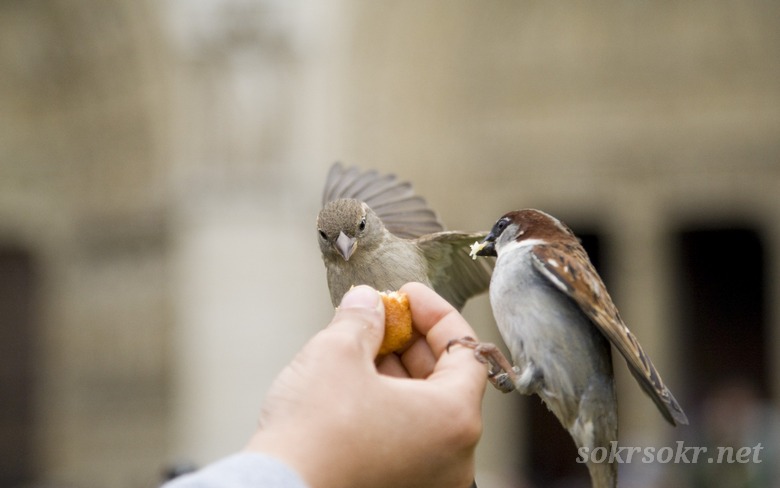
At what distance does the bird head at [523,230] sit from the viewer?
9.21ft

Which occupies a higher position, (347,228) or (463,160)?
(347,228)

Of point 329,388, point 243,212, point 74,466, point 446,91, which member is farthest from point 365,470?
point 74,466

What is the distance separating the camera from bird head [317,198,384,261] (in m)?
3.33

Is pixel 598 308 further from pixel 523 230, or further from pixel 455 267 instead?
pixel 455 267

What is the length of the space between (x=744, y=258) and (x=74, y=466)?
5463mm

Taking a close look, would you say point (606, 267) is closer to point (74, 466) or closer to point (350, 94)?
point (350, 94)

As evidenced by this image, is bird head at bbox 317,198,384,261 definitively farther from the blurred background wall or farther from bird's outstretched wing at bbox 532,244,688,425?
the blurred background wall

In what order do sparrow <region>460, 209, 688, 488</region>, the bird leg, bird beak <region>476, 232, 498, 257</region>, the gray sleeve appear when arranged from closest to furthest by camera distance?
the gray sleeve → the bird leg → sparrow <region>460, 209, 688, 488</region> → bird beak <region>476, 232, 498, 257</region>

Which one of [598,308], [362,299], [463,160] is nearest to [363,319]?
[362,299]

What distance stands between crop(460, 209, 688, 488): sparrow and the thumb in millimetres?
559

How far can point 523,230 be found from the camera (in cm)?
283

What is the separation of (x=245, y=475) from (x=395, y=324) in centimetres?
61

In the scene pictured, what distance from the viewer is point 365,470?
73.9 inches

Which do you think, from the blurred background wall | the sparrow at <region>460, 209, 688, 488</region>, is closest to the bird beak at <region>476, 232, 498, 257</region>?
the sparrow at <region>460, 209, 688, 488</region>
